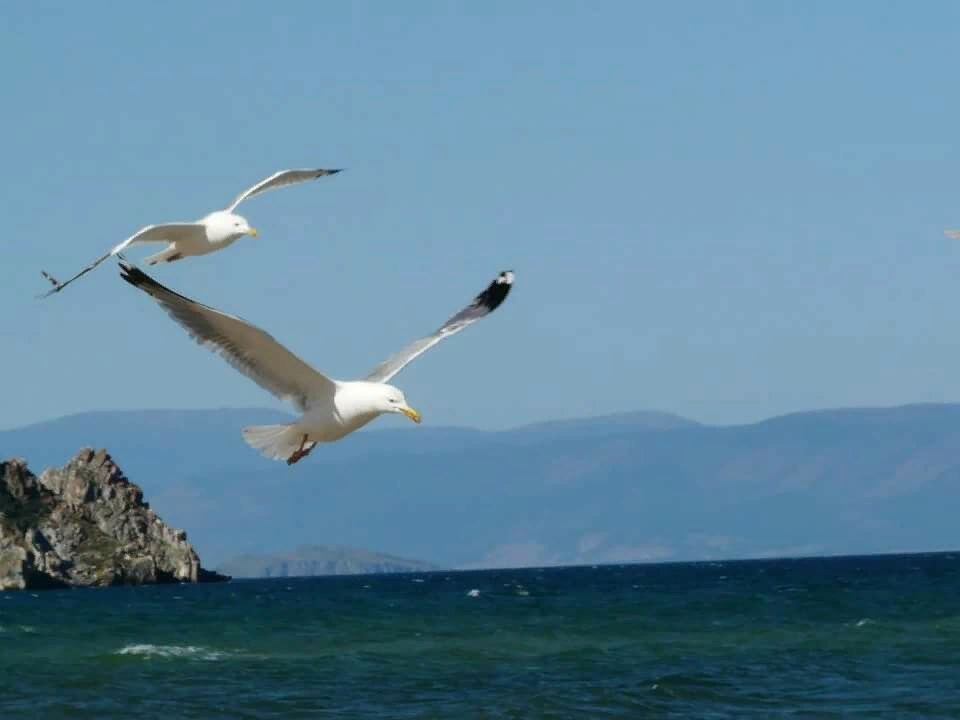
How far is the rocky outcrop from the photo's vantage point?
13612 cm

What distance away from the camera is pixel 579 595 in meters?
94.1

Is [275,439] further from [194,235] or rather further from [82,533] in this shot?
[82,533]

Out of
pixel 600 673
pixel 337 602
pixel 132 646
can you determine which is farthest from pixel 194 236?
pixel 337 602

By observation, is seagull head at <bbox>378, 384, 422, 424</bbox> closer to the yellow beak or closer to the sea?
the yellow beak

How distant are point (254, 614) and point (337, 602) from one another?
14.4 meters

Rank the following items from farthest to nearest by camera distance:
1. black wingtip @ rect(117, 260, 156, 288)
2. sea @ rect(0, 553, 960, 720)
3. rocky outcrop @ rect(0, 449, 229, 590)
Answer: rocky outcrop @ rect(0, 449, 229, 590) < sea @ rect(0, 553, 960, 720) < black wingtip @ rect(117, 260, 156, 288)

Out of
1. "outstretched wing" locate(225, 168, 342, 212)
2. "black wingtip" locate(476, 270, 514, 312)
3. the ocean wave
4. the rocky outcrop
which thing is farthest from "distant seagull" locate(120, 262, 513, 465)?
the rocky outcrop

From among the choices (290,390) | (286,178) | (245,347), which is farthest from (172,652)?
(245,347)

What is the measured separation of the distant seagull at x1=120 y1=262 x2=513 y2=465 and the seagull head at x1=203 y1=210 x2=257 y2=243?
11.7 ft

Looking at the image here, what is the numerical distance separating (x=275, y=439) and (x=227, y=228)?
169 inches

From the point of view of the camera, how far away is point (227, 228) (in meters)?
21.3

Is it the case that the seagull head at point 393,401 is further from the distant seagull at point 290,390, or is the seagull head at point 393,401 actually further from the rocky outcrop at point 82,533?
the rocky outcrop at point 82,533

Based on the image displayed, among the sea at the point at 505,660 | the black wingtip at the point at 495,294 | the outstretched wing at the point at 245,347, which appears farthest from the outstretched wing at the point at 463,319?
the sea at the point at 505,660

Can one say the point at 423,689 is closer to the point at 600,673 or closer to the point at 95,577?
the point at 600,673
